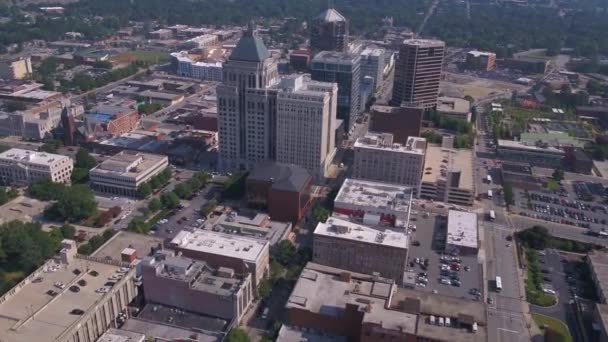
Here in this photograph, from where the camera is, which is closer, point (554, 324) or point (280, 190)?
point (554, 324)

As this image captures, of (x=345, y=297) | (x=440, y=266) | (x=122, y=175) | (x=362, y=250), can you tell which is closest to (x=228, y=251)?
(x=345, y=297)

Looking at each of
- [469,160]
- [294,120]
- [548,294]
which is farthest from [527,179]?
[294,120]

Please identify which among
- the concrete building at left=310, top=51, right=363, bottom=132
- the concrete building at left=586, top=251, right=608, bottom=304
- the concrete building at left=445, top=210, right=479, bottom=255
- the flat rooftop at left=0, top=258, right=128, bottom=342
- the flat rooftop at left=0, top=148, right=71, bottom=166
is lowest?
the concrete building at left=586, top=251, right=608, bottom=304

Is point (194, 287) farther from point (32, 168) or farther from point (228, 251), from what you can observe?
point (32, 168)

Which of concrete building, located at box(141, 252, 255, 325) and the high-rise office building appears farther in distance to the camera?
the high-rise office building

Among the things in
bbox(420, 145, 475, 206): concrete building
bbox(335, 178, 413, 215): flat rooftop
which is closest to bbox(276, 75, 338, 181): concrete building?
bbox(335, 178, 413, 215): flat rooftop

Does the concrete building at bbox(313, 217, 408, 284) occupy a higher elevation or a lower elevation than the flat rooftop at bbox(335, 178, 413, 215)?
lower

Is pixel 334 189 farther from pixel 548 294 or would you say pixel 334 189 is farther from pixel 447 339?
pixel 447 339

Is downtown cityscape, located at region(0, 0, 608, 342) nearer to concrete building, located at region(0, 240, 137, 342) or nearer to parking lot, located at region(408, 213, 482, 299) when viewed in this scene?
concrete building, located at region(0, 240, 137, 342)
